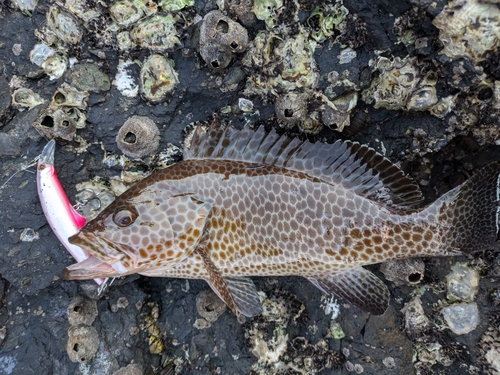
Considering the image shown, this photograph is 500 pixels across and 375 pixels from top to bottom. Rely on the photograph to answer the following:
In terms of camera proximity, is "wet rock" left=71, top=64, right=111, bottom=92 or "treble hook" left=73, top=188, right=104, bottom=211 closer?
"wet rock" left=71, top=64, right=111, bottom=92

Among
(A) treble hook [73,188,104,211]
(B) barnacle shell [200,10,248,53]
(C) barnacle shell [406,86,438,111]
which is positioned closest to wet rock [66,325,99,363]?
(A) treble hook [73,188,104,211]

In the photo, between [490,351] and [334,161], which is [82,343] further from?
[490,351]

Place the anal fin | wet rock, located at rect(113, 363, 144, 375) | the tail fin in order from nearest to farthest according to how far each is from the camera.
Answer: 1. the tail fin
2. the anal fin
3. wet rock, located at rect(113, 363, 144, 375)

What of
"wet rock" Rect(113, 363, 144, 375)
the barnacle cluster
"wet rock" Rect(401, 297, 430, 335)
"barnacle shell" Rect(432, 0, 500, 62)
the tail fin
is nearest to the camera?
"barnacle shell" Rect(432, 0, 500, 62)

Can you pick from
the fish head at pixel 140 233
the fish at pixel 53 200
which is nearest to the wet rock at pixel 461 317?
the fish head at pixel 140 233

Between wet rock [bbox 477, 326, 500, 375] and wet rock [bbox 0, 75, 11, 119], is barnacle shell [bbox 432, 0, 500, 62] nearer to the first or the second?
wet rock [bbox 477, 326, 500, 375]

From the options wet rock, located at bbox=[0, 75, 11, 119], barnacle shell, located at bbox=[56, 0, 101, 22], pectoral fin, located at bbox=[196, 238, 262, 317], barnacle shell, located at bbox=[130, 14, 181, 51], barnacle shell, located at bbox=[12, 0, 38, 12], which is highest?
barnacle shell, located at bbox=[130, 14, 181, 51]

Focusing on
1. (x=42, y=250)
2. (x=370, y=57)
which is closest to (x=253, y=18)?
(x=370, y=57)

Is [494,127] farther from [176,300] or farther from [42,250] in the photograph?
[42,250]
